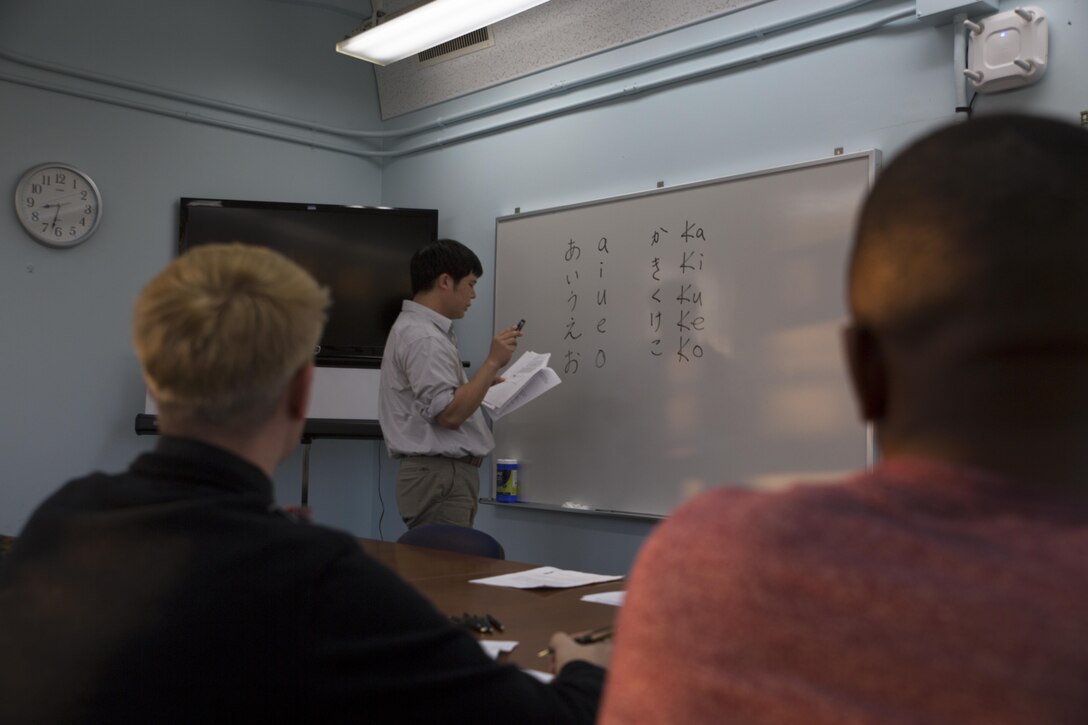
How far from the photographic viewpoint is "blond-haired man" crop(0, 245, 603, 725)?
93 cm

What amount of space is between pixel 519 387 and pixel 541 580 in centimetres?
136

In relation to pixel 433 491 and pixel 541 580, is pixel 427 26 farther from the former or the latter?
pixel 541 580

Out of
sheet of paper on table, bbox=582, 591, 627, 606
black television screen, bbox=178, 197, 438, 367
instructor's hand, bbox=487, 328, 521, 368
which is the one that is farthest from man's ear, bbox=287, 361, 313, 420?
black television screen, bbox=178, 197, 438, 367

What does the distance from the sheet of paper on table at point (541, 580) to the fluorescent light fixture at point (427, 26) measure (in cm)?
214

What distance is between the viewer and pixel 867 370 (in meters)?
0.65

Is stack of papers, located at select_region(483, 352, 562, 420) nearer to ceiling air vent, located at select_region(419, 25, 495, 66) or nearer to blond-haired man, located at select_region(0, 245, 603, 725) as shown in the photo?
ceiling air vent, located at select_region(419, 25, 495, 66)

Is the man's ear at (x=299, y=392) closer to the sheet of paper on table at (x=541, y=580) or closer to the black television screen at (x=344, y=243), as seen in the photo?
the sheet of paper on table at (x=541, y=580)

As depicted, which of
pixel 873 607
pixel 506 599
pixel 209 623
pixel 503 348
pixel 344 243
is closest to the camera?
pixel 873 607

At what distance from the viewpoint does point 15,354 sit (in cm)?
405

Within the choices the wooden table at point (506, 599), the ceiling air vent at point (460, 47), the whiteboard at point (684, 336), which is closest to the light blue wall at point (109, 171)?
the ceiling air vent at point (460, 47)

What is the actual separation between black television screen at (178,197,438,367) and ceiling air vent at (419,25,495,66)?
30.6 inches

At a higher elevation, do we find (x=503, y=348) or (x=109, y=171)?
(x=109, y=171)

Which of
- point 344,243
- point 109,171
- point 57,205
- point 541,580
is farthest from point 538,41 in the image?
point 541,580

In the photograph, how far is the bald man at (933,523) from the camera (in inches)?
19.3
